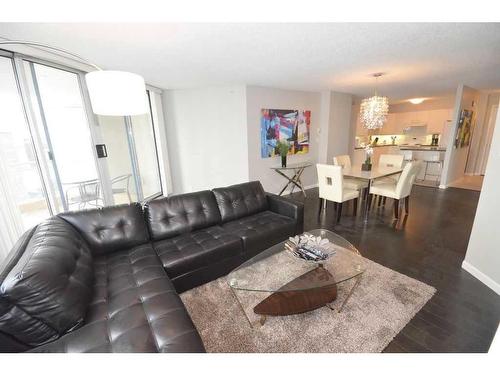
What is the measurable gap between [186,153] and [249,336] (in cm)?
417

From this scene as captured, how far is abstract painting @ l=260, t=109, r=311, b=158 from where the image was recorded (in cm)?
438

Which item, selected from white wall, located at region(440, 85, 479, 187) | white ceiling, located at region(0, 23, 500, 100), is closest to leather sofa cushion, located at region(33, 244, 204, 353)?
white ceiling, located at region(0, 23, 500, 100)

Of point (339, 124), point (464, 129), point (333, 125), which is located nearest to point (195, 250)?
point (333, 125)

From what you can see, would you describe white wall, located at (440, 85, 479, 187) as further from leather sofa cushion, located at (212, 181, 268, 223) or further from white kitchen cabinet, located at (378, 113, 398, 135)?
leather sofa cushion, located at (212, 181, 268, 223)

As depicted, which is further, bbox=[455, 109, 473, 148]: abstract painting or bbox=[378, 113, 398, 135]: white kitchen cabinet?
bbox=[378, 113, 398, 135]: white kitchen cabinet

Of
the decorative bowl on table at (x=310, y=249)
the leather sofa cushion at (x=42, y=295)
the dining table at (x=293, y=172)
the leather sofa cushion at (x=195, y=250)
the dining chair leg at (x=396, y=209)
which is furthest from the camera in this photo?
the dining table at (x=293, y=172)

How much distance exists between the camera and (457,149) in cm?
511

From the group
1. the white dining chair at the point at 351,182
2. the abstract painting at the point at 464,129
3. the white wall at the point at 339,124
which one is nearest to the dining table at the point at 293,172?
the white dining chair at the point at 351,182

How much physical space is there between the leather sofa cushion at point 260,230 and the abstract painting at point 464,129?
522cm

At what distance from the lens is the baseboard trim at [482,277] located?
185 cm

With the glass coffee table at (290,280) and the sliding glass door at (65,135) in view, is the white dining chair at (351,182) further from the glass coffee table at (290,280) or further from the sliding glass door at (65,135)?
the sliding glass door at (65,135)

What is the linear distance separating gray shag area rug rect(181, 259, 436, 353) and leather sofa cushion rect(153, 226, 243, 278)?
278 millimetres

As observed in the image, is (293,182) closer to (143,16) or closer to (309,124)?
(309,124)
